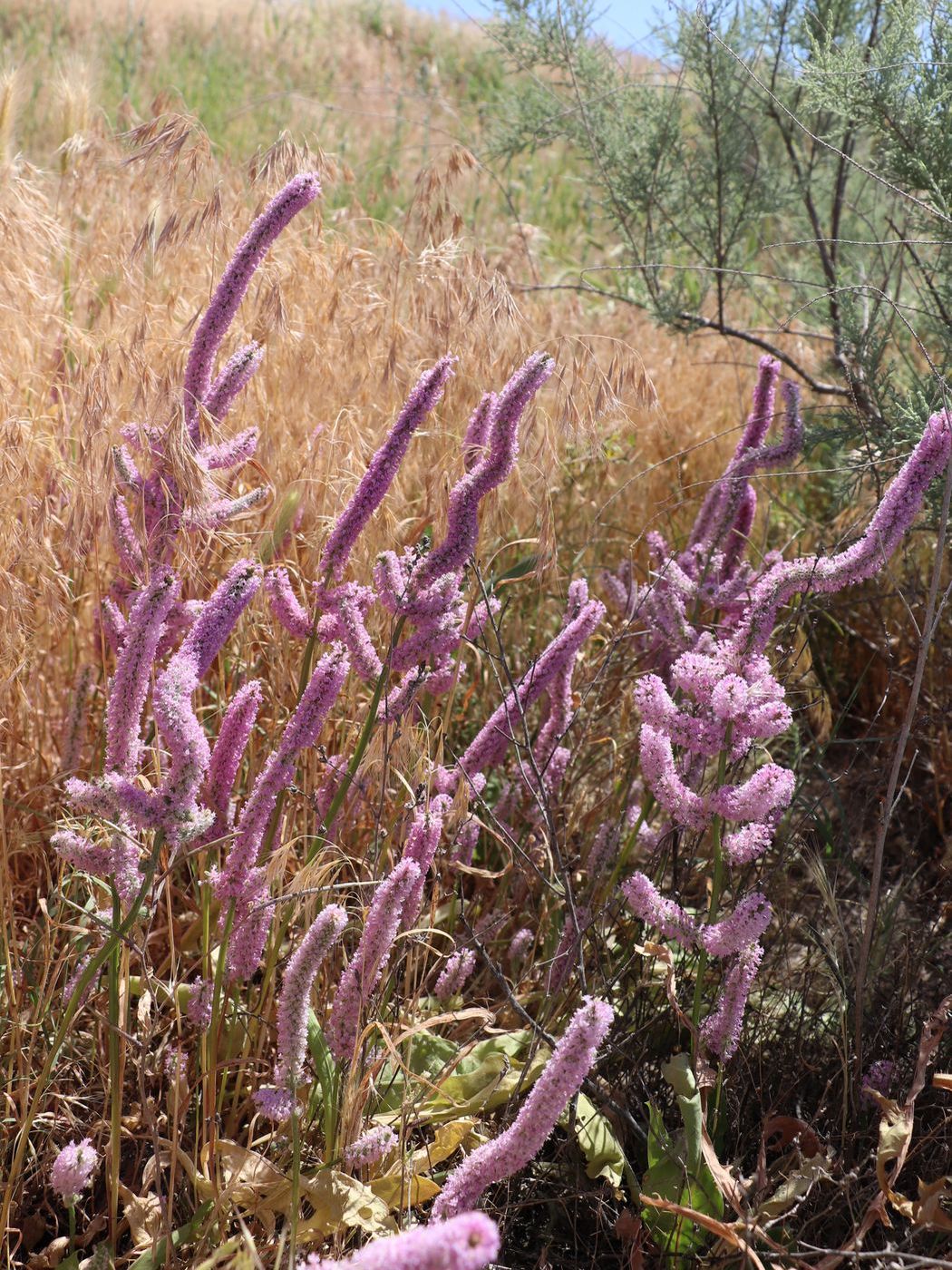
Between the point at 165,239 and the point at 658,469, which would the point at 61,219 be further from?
the point at 658,469

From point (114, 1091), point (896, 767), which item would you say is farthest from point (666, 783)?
point (114, 1091)

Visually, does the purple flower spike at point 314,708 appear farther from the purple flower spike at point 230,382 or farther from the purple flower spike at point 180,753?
the purple flower spike at point 230,382

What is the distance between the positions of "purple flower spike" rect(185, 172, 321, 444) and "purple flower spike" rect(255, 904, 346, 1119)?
69cm

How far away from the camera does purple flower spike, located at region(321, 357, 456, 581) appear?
142 cm

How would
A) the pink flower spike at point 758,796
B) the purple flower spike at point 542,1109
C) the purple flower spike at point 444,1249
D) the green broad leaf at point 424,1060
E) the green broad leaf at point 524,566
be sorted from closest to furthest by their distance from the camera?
the purple flower spike at point 444,1249 < the purple flower spike at point 542,1109 < the pink flower spike at point 758,796 < the green broad leaf at point 424,1060 < the green broad leaf at point 524,566

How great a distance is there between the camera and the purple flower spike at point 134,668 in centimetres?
121

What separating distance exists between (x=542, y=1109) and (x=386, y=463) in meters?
0.76

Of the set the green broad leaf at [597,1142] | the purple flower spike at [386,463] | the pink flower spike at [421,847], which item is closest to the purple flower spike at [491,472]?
the purple flower spike at [386,463]

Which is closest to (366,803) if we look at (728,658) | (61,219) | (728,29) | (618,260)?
(728,658)

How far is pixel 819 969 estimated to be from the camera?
2127 millimetres

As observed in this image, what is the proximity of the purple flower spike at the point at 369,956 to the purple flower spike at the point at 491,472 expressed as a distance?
411 millimetres

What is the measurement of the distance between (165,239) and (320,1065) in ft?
4.64

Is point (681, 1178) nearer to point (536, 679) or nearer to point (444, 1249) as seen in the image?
point (536, 679)

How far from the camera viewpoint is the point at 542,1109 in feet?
3.34
